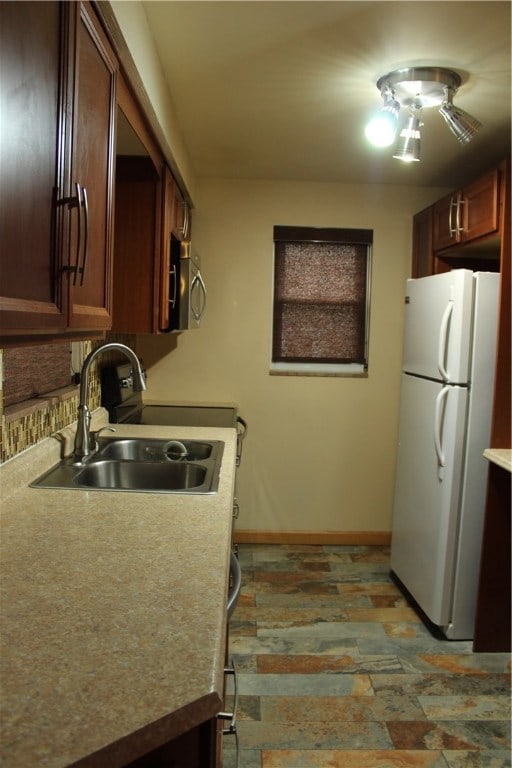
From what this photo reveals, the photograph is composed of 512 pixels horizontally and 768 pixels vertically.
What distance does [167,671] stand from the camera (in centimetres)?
83

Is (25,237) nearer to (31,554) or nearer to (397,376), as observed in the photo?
(31,554)

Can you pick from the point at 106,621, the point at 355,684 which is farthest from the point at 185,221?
the point at 106,621

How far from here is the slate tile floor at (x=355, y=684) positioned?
2043 millimetres

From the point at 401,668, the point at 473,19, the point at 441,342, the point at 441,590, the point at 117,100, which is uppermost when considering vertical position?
the point at 473,19

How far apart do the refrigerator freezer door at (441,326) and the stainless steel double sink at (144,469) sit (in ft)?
3.79

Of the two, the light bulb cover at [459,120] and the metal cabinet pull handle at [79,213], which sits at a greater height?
the light bulb cover at [459,120]

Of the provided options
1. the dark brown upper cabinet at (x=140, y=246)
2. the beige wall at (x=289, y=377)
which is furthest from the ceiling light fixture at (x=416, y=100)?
→ the beige wall at (x=289, y=377)

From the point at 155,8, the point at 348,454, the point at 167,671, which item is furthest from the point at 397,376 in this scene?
the point at 167,671

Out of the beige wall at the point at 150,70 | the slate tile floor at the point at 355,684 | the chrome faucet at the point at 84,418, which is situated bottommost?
the slate tile floor at the point at 355,684

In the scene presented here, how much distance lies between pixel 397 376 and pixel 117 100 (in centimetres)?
281

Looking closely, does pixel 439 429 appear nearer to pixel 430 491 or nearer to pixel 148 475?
pixel 430 491

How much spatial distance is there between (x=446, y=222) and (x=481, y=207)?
445 mm

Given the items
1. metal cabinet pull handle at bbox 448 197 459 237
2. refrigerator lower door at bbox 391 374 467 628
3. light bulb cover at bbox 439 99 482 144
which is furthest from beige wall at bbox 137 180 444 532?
light bulb cover at bbox 439 99 482 144

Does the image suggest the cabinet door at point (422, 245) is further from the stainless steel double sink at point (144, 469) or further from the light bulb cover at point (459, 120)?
the stainless steel double sink at point (144, 469)
